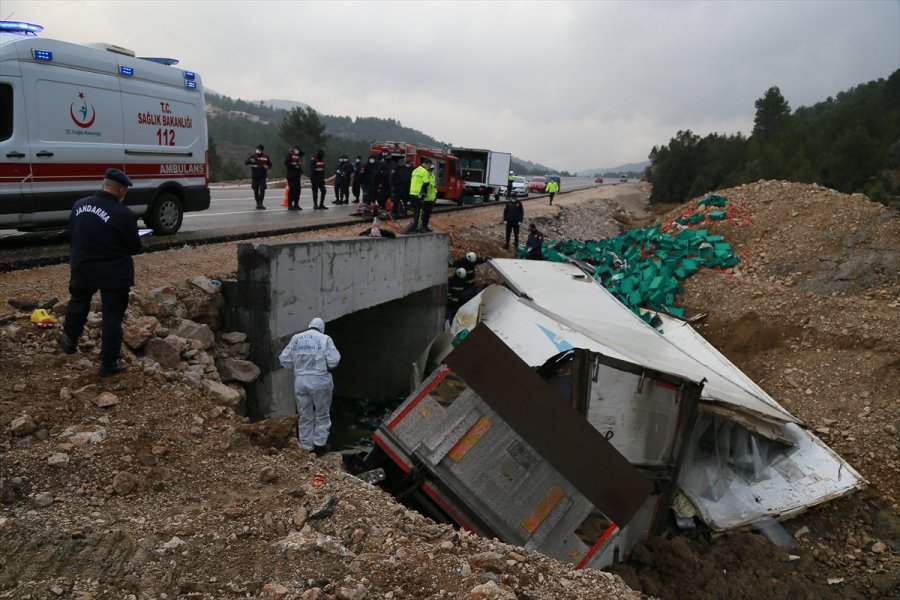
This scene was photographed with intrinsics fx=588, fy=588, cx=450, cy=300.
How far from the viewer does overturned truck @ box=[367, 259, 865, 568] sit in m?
5.50

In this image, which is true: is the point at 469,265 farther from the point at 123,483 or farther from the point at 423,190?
the point at 123,483

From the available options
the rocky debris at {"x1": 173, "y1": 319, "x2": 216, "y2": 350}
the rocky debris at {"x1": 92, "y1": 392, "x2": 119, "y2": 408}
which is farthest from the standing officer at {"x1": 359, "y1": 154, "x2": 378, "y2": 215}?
the rocky debris at {"x1": 92, "y1": 392, "x2": 119, "y2": 408}

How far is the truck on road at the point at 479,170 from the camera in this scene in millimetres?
24531

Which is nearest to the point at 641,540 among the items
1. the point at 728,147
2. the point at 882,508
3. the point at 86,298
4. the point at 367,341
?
the point at 882,508

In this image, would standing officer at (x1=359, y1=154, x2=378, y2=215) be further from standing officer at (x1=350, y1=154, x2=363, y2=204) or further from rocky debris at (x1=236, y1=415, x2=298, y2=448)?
rocky debris at (x1=236, y1=415, x2=298, y2=448)

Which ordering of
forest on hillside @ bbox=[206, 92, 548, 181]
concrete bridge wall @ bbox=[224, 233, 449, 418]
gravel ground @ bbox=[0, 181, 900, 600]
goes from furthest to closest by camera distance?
forest on hillside @ bbox=[206, 92, 548, 181]
concrete bridge wall @ bbox=[224, 233, 449, 418]
gravel ground @ bbox=[0, 181, 900, 600]

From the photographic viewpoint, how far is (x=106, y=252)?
14.8ft

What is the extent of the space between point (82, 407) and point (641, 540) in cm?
582

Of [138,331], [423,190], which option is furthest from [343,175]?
[138,331]

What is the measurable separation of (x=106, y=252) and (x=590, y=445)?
4397 millimetres

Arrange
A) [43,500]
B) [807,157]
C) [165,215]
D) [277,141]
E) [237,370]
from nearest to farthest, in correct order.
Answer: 1. [43,500]
2. [237,370]
3. [165,215]
4. [807,157]
5. [277,141]

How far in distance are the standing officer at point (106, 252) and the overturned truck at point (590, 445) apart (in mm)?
2721

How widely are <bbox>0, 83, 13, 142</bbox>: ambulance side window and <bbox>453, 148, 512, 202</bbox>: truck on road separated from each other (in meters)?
18.7

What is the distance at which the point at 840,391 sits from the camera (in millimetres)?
9516
